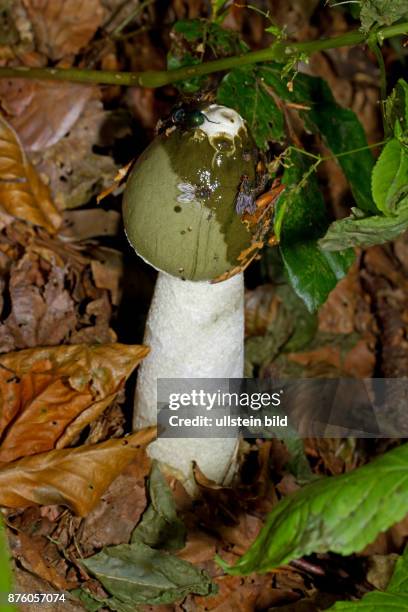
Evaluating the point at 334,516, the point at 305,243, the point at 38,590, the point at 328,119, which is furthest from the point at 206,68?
the point at 38,590

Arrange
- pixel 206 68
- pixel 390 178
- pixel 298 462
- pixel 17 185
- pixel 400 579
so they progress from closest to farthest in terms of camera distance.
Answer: pixel 390 178 < pixel 400 579 < pixel 206 68 < pixel 298 462 < pixel 17 185

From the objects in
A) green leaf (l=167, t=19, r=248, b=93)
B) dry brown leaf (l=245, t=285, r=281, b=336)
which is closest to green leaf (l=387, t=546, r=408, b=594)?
green leaf (l=167, t=19, r=248, b=93)

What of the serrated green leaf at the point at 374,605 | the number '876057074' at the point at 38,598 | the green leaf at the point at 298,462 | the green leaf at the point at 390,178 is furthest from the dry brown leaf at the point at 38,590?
the green leaf at the point at 390,178

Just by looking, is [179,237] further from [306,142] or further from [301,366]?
[306,142]

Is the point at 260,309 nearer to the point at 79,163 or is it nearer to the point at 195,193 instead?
the point at 79,163

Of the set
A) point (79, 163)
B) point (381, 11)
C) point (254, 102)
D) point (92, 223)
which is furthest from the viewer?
point (79, 163)

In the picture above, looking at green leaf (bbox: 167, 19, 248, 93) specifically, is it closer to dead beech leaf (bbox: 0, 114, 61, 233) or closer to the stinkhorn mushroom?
the stinkhorn mushroom

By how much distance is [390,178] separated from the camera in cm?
180

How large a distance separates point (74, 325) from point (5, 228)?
2.20ft

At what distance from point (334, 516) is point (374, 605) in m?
0.56

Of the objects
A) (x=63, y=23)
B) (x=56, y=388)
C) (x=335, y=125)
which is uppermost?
(x=63, y=23)

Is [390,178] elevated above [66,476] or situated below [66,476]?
above

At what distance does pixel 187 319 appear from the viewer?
2.67m

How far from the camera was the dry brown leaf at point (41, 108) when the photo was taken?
12.8 feet
